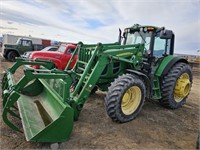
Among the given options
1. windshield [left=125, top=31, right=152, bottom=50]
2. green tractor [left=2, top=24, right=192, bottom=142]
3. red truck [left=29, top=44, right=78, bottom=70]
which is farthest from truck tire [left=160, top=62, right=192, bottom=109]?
red truck [left=29, top=44, right=78, bottom=70]

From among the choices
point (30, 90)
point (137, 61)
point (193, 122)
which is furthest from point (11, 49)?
point (193, 122)

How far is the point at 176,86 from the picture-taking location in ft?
17.4

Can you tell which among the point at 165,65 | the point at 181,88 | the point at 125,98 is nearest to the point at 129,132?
the point at 125,98

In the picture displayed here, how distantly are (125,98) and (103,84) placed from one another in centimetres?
102

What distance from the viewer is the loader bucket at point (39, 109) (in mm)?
3010

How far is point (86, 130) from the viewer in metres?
3.80

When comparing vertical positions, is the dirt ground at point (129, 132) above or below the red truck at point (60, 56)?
below

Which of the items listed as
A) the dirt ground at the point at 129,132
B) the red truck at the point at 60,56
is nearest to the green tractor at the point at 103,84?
the dirt ground at the point at 129,132

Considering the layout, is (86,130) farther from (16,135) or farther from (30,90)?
(30,90)

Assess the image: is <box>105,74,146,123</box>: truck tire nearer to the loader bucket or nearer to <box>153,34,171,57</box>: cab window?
the loader bucket

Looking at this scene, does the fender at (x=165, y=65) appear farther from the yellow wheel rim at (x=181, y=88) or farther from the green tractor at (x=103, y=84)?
the yellow wheel rim at (x=181, y=88)

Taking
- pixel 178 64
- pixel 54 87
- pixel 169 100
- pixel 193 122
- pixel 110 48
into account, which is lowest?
pixel 193 122

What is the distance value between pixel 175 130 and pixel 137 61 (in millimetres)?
1771

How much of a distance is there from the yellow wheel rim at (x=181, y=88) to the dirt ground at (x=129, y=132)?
0.45m
